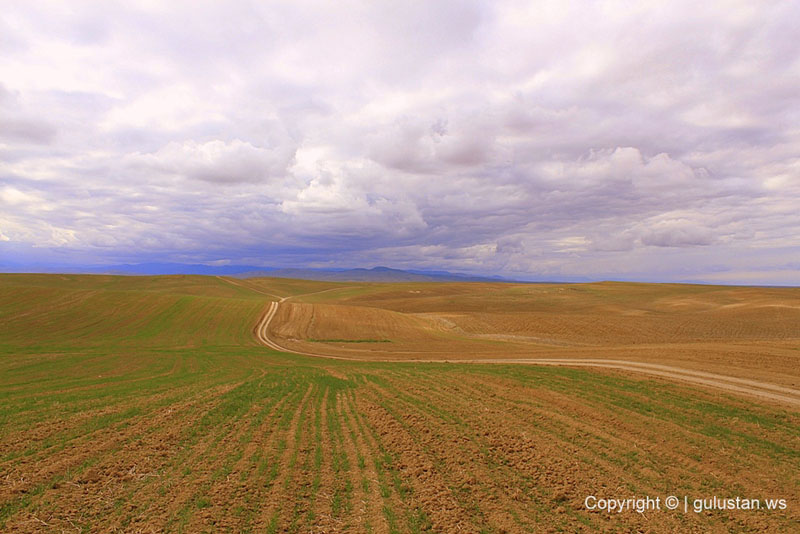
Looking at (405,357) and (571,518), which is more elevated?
(571,518)

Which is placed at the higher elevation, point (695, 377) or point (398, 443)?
point (695, 377)

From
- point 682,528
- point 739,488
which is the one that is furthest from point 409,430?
point 739,488

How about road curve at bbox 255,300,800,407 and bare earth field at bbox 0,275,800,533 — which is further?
road curve at bbox 255,300,800,407

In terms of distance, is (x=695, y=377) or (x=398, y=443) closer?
(x=398, y=443)

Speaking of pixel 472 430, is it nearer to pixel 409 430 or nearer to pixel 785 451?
pixel 409 430

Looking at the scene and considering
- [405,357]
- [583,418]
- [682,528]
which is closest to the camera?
[682,528]

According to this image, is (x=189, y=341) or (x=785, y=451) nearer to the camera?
(x=785, y=451)

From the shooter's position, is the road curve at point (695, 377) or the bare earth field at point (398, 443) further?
the road curve at point (695, 377)

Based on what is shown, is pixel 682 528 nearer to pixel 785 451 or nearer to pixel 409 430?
pixel 785 451

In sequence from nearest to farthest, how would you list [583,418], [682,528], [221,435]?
1. [682,528]
2. [221,435]
3. [583,418]
